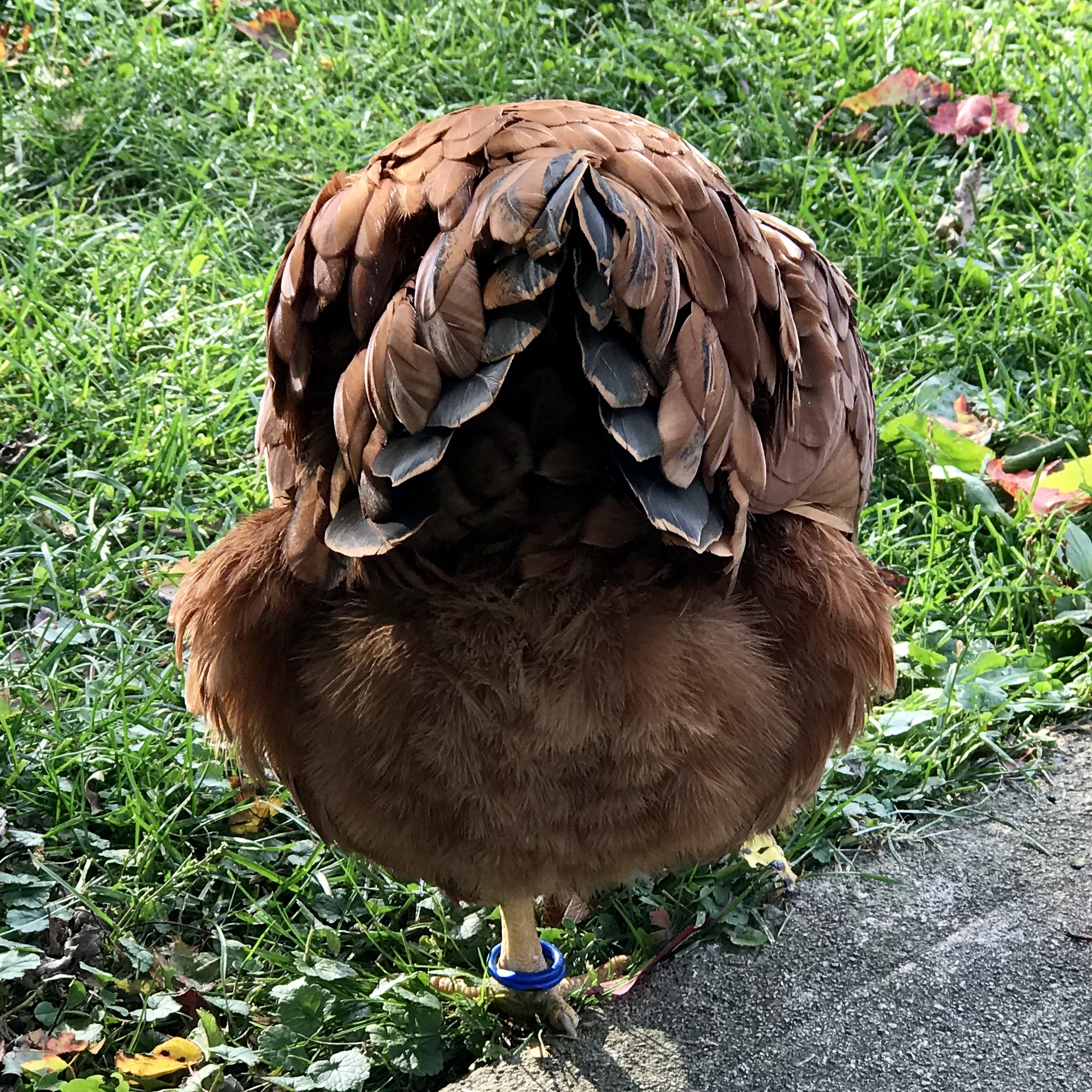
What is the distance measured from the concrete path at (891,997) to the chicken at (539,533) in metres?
0.46

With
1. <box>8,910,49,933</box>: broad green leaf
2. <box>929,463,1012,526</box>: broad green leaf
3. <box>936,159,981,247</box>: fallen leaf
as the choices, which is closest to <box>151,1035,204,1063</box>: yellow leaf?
<box>8,910,49,933</box>: broad green leaf

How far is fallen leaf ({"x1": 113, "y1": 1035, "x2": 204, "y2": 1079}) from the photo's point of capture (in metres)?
2.15

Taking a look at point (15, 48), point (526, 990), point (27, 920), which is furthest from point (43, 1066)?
point (15, 48)

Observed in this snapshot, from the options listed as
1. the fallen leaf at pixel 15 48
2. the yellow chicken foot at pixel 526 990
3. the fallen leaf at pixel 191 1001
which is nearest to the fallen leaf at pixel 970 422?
the yellow chicken foot at pixel 526 990

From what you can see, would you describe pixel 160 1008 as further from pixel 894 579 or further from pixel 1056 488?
pixel 1056 488

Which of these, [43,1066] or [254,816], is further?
[254,816]

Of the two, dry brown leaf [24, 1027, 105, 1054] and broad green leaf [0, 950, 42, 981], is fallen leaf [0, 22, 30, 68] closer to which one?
broad green leaf [0, 950, 42, 981]

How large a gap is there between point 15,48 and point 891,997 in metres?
4.39

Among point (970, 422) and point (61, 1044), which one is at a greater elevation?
point (970, 422)

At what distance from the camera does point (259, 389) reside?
348cm

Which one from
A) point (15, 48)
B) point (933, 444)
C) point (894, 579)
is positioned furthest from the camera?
point (15, 48)

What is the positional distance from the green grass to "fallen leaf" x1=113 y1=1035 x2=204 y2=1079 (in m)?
0.04

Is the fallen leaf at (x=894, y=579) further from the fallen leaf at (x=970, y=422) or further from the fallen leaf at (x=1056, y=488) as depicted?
the fallen leaf at (x=970, y=422)

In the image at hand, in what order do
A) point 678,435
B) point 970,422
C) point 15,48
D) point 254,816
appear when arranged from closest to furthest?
1. point 678,435
2. point 254,816
3. point 970,422
4. point 15,48
